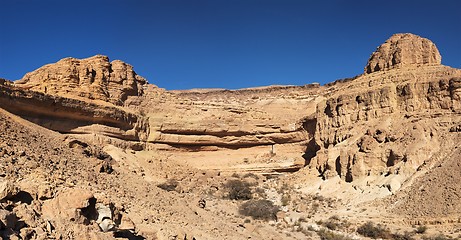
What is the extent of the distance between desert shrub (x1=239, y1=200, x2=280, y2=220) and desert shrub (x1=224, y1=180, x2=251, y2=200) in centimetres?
291

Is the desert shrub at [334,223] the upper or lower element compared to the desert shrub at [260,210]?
lower

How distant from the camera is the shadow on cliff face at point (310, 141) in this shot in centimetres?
3747

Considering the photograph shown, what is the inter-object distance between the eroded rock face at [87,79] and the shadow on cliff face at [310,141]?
15084mm

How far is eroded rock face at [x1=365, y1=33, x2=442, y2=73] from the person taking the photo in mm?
32500

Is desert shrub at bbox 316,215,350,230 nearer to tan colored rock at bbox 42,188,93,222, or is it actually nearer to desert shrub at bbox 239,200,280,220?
desert shrub at bbox 239,200,280,220

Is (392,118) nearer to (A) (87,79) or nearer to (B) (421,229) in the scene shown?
(B) (421,229)

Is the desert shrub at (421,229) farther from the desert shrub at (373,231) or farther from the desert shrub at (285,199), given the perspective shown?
the desert shrub at (285,199)

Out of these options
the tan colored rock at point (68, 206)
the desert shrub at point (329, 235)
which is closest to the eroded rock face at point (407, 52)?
the desert shrub at point (329, 235)

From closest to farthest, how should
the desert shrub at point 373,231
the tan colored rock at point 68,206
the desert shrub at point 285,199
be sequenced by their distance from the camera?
the tan colored rock at point 68,206 < the desert shrub at point 373,231 < the desert shrub at point 285,199

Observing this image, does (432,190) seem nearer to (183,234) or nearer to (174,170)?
(183,234)

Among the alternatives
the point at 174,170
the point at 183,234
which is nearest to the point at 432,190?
the point at 183,234

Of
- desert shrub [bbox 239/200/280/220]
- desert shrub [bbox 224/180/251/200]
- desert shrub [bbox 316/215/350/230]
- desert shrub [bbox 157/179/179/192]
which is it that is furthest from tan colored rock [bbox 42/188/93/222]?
desert shrub [bbox 224/180/251/200]

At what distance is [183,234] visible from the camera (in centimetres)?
1345

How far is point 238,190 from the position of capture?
31141mm
